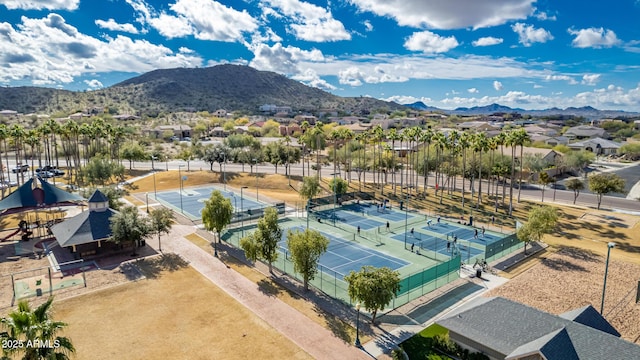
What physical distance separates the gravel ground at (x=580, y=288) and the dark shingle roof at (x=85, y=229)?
3589cm

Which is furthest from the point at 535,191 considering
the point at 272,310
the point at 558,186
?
the point at 272,310

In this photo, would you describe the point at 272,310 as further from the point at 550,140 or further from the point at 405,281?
the point at 550,140

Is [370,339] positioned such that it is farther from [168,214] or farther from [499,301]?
[168,214]

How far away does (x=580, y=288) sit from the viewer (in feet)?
104

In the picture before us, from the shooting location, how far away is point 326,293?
3070cm

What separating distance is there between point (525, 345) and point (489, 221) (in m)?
35.2

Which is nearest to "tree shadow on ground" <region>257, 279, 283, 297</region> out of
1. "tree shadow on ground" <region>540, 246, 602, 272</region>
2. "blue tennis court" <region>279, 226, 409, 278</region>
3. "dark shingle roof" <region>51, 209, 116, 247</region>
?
"blue tennis court" <region>279, 226, 409, 278</region>

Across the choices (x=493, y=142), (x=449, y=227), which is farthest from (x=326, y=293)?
(x=493, y=142)

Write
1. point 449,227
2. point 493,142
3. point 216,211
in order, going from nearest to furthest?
point 216,211, point 449,227, point 493,142

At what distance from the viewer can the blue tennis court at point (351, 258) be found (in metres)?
36.7

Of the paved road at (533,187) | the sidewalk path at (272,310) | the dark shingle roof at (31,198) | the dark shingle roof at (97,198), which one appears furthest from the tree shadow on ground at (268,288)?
the paved road at (533,187)

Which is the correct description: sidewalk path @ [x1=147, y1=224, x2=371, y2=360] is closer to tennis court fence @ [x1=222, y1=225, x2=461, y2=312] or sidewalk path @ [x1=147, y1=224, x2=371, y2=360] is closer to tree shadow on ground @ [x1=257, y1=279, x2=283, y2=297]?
tree shadow on ground @ [x1=257, y1=279, x2=283, y2=297]

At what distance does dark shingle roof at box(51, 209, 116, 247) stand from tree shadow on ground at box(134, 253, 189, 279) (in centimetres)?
514

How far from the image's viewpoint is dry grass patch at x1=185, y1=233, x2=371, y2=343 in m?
25.1
